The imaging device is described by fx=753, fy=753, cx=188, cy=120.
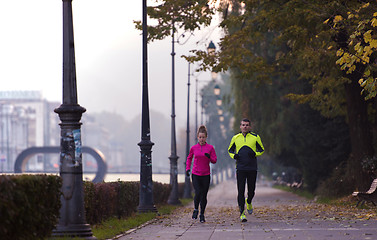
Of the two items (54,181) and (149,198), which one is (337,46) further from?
(54,181)

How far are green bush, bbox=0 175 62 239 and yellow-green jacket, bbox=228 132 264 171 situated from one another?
5.49 m

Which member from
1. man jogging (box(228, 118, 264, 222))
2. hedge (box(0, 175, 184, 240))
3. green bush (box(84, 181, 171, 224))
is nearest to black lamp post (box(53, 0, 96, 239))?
hedge (box(0, 175, 184, 240))

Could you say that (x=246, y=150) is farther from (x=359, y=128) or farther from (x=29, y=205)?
(x=359, y=128)

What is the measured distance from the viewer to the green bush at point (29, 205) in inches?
324

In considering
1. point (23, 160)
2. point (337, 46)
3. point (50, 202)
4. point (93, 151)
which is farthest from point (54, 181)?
point (93, 151)

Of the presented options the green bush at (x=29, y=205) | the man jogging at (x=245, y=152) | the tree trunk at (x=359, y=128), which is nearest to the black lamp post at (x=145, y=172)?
the man jogging at (x=245, y=152)

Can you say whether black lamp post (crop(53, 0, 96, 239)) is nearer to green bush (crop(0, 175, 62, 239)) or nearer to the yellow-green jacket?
green bush (crop(0, 175, 62, 239))

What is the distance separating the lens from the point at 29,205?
8984 millimetres

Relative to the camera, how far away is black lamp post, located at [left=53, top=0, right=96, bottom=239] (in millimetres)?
11148

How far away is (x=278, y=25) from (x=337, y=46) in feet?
7.24

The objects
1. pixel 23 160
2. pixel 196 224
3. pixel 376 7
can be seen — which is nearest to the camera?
pixel 196 224

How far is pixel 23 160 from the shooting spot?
105062 mm

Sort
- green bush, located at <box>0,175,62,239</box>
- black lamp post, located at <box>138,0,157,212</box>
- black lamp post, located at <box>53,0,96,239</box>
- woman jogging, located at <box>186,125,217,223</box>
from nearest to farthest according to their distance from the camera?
green bush, located at <box>0,175,62,239</box> → black lamp post, located at <box>53,0,96,239</box> → woman jogging, located at <box>186,125,217,223</box> → black lamp post, located at <box>138,0,157,212</box>

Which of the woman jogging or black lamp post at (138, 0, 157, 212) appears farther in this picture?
black lamp post at (138, 0, 157, 212)
